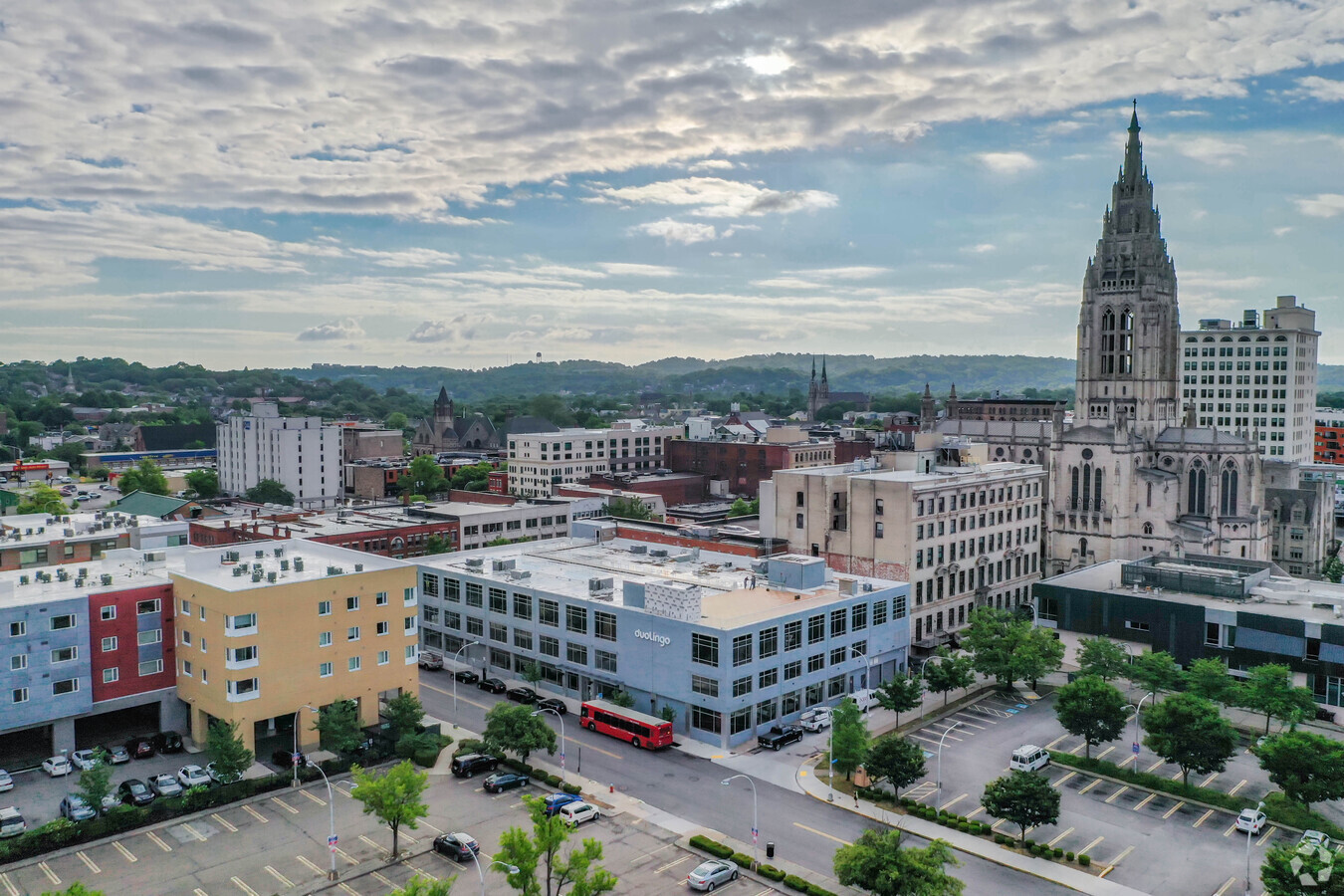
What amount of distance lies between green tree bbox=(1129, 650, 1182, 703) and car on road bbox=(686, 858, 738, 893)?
38672 mm

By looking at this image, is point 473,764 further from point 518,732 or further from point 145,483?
point 145,483

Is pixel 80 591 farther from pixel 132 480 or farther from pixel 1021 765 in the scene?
pixel 132 480

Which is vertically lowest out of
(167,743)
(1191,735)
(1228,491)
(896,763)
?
(167,743)

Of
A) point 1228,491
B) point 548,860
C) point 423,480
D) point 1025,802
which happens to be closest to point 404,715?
point 548,860

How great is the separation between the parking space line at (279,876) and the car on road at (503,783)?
13.0 meters

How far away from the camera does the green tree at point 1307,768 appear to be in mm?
52031

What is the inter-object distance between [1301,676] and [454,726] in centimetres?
6351

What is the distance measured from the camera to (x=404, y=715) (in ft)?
203

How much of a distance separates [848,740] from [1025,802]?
35.4 feet

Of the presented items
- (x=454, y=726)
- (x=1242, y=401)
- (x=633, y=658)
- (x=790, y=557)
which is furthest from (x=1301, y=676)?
(x=1242, y=401)

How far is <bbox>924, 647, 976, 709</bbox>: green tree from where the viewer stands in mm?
71562

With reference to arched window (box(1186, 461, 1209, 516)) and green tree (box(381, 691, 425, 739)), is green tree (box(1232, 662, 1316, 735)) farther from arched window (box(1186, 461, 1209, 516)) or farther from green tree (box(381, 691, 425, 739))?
arched window (box(1186, 461, 1209, 516))

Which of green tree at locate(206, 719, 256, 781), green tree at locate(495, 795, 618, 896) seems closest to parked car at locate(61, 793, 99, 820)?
green tree at locate(206, 719, 256, 781)

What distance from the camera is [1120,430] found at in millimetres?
122875
